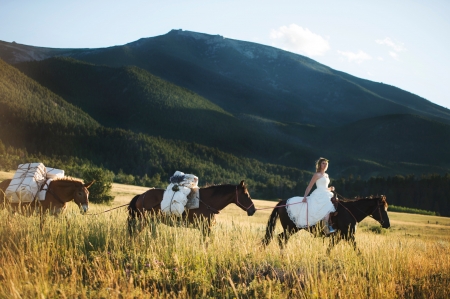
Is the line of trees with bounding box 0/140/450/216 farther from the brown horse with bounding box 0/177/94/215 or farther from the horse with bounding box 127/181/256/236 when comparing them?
the horse with bounding box 127/181/256/236

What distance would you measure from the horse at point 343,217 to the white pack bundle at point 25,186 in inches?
227

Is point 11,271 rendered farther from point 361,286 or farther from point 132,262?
point 361,286

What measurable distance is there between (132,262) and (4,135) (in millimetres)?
111950

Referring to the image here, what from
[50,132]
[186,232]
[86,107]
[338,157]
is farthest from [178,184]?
[86,107]

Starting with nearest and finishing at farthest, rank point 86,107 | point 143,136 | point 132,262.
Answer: point 132,262, point 143,136, point 86,107

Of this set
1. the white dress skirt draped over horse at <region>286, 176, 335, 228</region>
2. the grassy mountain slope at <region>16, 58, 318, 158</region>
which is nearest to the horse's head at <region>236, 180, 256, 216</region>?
the white dress skirt draped over horse at <region>286, 176, 335, 228</region>

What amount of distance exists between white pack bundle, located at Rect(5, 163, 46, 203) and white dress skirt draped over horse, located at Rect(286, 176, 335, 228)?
20.5ft

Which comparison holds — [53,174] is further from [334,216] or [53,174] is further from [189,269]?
[334,216]

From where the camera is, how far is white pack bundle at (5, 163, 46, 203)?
10055mm

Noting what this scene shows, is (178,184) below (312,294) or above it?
above

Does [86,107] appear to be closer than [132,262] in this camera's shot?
No

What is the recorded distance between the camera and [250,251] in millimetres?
7738

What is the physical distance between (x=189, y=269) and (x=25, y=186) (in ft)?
18.3

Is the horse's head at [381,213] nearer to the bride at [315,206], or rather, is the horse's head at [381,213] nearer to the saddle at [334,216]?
the saddle at [334,216]
